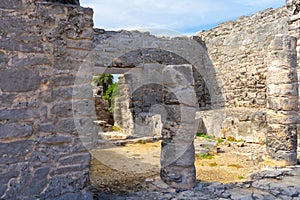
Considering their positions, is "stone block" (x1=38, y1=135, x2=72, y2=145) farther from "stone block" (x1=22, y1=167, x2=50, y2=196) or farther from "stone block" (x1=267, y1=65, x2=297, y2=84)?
"stone block" (x1=267, y1=65, x2=297, y2=84)

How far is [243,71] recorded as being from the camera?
34.1 feet

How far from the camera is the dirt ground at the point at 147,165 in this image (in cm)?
475

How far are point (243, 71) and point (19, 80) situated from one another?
8881 millimetres

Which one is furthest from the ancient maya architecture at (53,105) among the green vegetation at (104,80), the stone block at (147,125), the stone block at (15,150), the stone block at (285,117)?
the green vegetation at (104,80)

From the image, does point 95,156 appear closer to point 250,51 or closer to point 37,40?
point 37,40

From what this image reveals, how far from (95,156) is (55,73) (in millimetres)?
4607

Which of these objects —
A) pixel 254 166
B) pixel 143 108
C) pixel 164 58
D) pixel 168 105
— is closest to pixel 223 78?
pixel 164 58

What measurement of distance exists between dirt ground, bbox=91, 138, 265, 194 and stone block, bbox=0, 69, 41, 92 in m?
2.00

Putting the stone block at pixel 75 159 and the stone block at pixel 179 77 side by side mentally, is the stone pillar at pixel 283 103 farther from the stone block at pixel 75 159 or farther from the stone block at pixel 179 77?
the stone block at pixel 75 159

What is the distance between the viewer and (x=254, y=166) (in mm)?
5973

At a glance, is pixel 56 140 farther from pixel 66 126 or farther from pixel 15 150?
pixel 15 150

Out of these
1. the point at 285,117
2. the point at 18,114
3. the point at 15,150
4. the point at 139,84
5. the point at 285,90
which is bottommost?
the point at 15,150

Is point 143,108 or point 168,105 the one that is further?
point 143,108

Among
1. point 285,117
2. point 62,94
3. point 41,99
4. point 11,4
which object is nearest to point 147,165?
point 285,117
